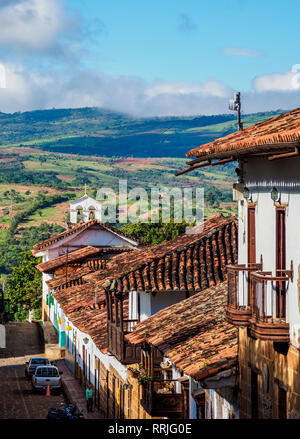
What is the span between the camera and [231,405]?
54.0 feet

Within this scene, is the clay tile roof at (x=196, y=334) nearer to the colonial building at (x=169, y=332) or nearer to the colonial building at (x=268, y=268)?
the colonial building at (x=169, y=332)

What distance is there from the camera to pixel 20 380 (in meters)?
42.7

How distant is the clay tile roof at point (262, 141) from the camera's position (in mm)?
11177

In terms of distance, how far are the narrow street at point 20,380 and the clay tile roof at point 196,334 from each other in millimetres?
10854

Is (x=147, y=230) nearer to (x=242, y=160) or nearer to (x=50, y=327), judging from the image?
(x=50, y=327)

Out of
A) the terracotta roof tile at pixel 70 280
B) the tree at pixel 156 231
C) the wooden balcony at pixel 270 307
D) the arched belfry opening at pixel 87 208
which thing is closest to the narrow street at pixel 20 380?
the terracotta roof tile at pixel 70 280

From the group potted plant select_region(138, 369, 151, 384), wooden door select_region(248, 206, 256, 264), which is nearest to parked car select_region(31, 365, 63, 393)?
potted plant select_region(138, 369, 151, 384)

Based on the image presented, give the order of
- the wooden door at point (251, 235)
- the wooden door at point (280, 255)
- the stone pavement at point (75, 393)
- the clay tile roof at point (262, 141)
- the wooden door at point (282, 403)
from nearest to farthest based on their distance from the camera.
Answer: the clay tile roof at point (262, 141) < the wooden door at point (280, 255) < the wooden door at point (282, 403) < the wooden door at point (251, 235) < the stone pavement at point (75, 393)

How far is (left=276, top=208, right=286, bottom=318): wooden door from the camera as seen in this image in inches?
494

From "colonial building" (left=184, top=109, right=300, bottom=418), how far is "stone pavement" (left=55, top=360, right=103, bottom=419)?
732 inches

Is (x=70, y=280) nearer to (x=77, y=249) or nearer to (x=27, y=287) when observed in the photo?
(x=77, y=249)

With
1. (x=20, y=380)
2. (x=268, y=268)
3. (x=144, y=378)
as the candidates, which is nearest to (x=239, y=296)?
(x=268, y=268)

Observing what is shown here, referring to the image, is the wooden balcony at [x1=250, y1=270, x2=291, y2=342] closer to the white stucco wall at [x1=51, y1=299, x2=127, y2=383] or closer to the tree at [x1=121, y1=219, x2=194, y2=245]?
the white stucco wall at [x1=51, y1=299, x2=127, y2=383]

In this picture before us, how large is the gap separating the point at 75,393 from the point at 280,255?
2665cm
